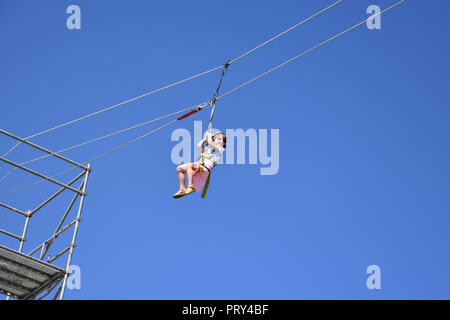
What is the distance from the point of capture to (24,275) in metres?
15.0

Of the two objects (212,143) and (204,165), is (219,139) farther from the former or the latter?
(204,165)

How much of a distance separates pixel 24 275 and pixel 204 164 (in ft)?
12.3

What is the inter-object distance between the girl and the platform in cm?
271

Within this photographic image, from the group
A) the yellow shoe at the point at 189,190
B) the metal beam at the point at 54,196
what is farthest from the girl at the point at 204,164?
the metal beam at the point at 54,196

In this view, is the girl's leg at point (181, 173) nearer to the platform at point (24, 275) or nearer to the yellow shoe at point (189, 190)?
the yellow shoe at point (189, 190)

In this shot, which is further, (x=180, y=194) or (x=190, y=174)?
(x=190, y=174)

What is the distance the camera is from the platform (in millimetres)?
14656

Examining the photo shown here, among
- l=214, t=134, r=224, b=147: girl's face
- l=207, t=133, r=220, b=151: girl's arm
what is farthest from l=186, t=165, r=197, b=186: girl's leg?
l=214, t=134, r=224, b=147: girl's face

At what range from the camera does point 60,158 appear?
53.1 ft

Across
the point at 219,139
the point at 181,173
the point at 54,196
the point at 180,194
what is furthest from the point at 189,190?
the point at 54,196

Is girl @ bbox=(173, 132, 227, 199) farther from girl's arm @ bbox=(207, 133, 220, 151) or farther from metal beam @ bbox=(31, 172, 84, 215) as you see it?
metal beam @ bbox=(31, 172, 84, 215)
